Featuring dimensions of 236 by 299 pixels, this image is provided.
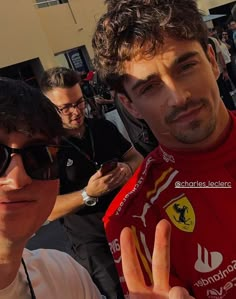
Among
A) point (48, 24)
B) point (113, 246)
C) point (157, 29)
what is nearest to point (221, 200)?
point (113, 246)

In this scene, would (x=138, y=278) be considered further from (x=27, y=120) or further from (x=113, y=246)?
(x=27, y=120)

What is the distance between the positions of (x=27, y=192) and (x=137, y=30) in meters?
0.76

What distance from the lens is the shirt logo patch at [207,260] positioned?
60.7 inches

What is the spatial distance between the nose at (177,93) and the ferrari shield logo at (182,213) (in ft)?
1.11

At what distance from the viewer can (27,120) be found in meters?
1.43

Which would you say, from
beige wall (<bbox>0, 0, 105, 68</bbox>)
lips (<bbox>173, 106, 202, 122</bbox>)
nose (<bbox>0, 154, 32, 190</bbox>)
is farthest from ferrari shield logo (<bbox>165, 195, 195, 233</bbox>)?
beige wall (<bbox>0, 0, 105, 68</bbox>)

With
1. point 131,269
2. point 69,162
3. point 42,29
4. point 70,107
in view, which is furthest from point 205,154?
point 42,29

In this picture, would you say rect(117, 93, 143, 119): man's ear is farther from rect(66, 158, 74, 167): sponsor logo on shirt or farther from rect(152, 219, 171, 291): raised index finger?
rect(66, 158, 74, 167): sponsor logo on shirt

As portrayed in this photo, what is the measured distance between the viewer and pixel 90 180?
2.63 meters

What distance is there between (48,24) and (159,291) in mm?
16963

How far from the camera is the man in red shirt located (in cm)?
156

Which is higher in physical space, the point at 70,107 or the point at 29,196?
the point at 29,196

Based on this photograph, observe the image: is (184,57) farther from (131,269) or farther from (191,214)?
(131,269)

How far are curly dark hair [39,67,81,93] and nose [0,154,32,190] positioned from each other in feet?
5.92
